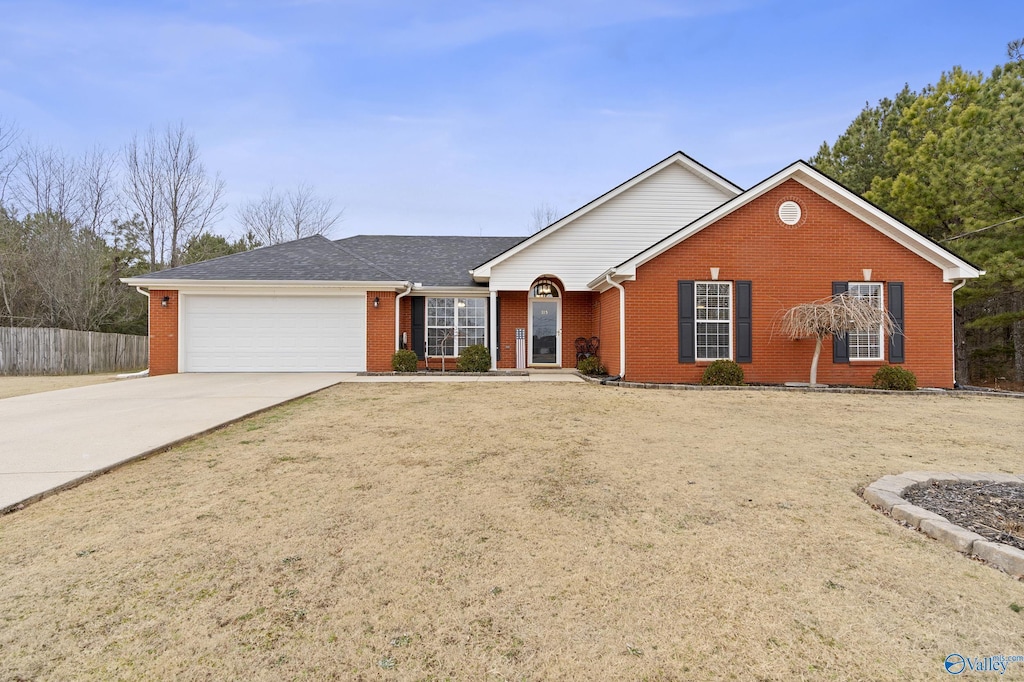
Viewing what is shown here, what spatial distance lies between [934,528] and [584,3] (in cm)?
1367

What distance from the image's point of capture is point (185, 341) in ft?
43.6

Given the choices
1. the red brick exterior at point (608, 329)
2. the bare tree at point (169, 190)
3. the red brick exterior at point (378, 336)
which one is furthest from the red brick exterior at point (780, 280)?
the bare tree at point (169, 190)

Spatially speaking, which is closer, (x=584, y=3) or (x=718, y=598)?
(x=718, y=598)

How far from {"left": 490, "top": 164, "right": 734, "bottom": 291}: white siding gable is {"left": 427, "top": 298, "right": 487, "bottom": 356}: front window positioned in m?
1.47

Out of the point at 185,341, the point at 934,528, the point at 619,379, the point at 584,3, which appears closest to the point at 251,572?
the point at 934,528

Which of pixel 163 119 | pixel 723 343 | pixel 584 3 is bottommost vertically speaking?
pixel 723 343

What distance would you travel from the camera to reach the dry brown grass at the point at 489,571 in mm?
1953

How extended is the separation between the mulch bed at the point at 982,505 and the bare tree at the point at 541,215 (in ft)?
103

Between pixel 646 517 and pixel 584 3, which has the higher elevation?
pixel 584 3

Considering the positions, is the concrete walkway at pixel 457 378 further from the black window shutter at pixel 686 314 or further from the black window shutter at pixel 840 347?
the black window shutter at pixel 840 347

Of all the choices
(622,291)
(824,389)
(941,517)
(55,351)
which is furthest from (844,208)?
(55,351)

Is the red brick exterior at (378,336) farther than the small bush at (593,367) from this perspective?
Yes

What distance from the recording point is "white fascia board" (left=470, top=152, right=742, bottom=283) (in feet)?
44.1

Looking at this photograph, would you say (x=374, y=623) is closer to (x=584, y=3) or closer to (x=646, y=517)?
(x=646, y=517)
